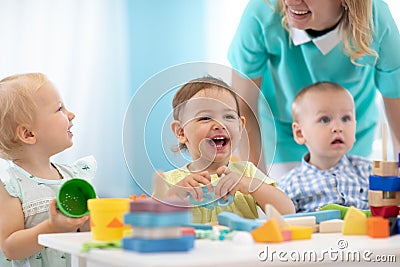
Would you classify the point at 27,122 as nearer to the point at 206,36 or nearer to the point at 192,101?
the point at 192,101

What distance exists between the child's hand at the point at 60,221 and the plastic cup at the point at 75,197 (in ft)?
0.06

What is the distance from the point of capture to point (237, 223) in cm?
112

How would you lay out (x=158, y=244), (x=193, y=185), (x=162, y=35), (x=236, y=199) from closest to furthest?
(x=158, y=244)
(x=193, y=185)
(x=236, y=199)
(x=162, y=35)

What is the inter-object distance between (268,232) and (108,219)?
237 mm

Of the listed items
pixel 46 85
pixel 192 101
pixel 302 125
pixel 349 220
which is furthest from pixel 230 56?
pixel 349 220

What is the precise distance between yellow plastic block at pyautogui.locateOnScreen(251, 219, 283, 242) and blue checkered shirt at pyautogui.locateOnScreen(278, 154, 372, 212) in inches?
33.2

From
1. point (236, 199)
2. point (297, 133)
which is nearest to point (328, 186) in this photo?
point (297, 133)

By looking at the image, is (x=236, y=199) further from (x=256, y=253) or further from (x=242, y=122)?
(x=256, y=253)

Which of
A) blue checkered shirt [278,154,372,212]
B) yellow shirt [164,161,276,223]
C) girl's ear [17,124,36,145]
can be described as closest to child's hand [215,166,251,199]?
yellow shirt [164,161,276,223]

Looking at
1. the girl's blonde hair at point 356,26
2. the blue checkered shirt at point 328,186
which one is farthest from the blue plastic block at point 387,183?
the girl's blonde hair at point 356,26

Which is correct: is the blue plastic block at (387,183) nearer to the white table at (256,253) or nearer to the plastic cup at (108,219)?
the white table at (256,253)

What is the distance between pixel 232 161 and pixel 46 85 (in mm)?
468

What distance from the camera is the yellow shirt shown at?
1249mm

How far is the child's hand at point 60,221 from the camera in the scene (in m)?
1.30
